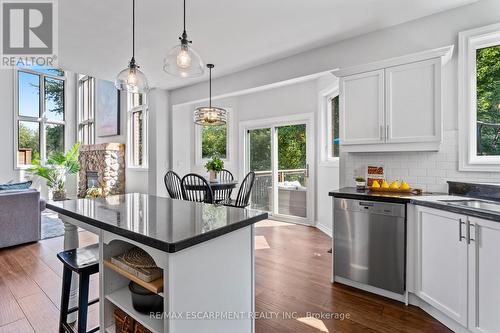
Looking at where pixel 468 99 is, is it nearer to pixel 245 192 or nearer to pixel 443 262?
pixel 443 262

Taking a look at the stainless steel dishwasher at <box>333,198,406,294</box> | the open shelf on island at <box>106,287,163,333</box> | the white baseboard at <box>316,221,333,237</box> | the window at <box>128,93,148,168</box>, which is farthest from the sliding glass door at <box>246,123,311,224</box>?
the open shelf on island at <box>106,287,163,333</box>

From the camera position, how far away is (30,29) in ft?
10.6

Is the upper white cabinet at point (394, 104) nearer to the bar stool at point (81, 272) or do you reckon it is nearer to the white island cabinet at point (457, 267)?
the white island cabinet at point (457, 267)

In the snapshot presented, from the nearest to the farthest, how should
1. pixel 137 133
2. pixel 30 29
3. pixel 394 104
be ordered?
pixel 394 104 → pixel 30 29 → pixel 137 133

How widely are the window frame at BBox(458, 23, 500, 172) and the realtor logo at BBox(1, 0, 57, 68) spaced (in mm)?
3823

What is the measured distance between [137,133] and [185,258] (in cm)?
657

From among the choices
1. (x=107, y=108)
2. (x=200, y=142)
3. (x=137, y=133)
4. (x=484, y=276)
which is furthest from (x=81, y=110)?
(x=484, y=276)

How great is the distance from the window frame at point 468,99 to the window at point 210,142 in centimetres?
446

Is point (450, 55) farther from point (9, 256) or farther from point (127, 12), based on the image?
point (9, 256)

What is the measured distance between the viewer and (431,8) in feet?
8.08

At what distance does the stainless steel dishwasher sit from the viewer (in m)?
2.27

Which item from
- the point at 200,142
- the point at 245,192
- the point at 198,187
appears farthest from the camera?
the point at 200,142

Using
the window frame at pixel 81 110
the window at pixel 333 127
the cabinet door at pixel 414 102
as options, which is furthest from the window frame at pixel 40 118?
the cabinet door at pixel 414 102

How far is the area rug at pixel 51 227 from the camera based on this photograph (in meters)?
4.31
